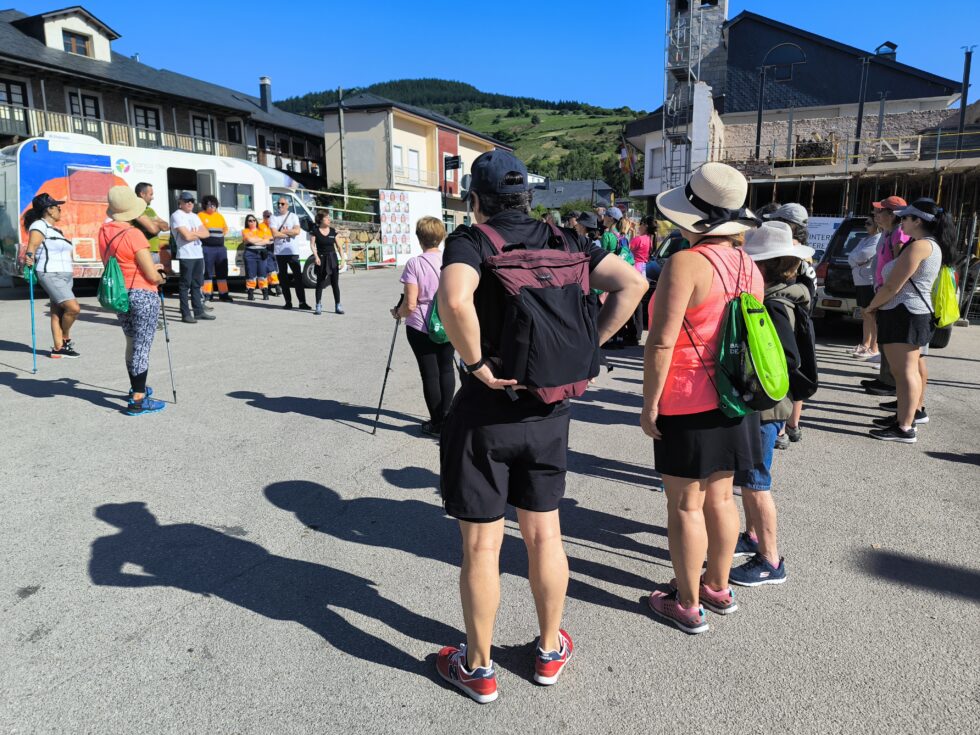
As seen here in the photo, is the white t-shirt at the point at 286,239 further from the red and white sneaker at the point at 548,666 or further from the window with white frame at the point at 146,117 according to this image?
the window with white frame at the point at 146,117

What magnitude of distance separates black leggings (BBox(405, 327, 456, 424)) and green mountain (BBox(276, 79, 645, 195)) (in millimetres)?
82900

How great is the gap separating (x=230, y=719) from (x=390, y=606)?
0.85m

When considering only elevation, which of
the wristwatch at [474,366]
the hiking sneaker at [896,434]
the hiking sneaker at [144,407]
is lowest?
the hiking sneaker at [896,434]

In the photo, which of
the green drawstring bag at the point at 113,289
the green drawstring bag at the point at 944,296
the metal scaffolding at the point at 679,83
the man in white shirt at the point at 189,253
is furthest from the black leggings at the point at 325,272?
the metal scaffolding at the point at 679,83

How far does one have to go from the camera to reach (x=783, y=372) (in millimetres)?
Result: 2666

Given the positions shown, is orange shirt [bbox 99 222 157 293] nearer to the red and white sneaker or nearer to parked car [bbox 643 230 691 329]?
the red and white sneaker

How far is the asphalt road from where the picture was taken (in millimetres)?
2375

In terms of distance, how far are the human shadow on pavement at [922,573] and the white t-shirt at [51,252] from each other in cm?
861

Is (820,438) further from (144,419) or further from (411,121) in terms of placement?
(411,121)

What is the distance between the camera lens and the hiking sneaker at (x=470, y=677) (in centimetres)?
239

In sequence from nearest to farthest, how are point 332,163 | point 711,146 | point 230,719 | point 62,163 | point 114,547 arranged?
1. point 230,719
2. point 114,547
3. point 62,163
4. point 711,146
5. point 332,163

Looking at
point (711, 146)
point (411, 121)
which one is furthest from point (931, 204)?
point (411, 121)

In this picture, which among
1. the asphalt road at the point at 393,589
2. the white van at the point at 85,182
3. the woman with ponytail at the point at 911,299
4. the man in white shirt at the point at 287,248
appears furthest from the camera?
the white van at the point at 85,182

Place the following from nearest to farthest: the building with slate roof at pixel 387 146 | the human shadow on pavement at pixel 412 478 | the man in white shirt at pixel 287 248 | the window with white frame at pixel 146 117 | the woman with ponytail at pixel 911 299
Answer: the human shadow on pavement at pixel 412 478, the woman with ponytail at pixel 911 299, the man in white shirt at pixel 287 248, the window with white frame at pixel 146 117, the building with slate roof at pixel 387 146
